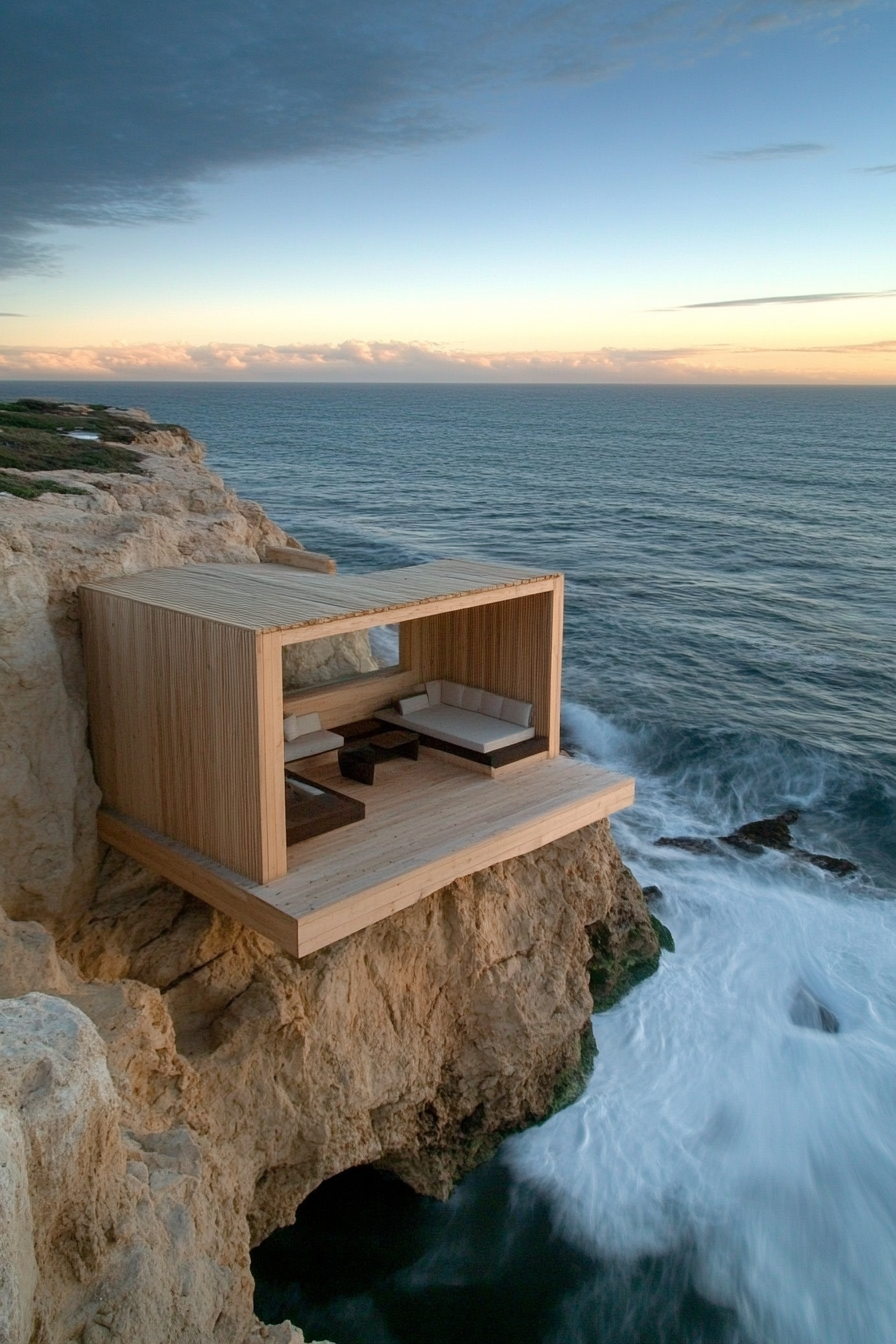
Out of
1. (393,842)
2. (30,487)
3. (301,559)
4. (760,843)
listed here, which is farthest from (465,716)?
(760,843)

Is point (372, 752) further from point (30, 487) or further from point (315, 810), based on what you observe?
point (30, 487)

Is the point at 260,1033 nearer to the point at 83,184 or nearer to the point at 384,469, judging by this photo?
the point at 83,184

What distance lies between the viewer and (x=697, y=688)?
79.0 ft

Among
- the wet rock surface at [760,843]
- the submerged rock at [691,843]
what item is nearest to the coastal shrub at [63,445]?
the submerged rock at [691,843]

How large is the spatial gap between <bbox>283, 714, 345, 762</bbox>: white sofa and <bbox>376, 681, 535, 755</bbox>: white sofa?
95 centimetres

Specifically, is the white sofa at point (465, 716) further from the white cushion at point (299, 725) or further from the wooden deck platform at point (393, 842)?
the white cushion at point (299, 725)

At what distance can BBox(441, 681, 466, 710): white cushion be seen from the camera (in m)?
12.3

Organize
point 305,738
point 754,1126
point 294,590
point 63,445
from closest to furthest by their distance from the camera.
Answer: point 294,590 → point 754,1126 → point 305,738 → point 63,445

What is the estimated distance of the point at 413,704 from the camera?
12.2 m

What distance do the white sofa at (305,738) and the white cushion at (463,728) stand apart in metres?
0.95

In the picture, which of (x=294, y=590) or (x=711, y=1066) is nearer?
(x=294, y=590)

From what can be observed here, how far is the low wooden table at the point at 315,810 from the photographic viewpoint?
901cm

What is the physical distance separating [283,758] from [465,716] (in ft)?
10.8

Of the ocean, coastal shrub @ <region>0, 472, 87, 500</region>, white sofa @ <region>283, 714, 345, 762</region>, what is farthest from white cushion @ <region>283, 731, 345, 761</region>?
coastal shrub @ <region>0, 472, 87, 500</region>
